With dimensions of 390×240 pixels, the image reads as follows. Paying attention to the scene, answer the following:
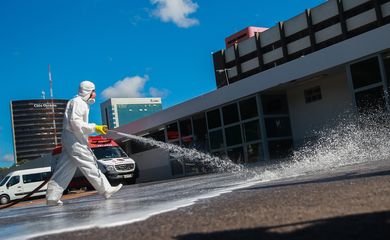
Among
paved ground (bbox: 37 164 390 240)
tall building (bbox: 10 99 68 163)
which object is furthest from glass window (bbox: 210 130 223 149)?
tall building (bbox: 10 99 68 163)

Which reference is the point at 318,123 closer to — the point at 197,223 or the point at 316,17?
the point at 197,223

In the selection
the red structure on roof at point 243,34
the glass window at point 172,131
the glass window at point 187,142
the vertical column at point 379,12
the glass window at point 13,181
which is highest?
the red structure on roof at point 243,34

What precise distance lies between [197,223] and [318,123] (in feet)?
61.6

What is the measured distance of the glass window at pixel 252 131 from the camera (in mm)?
22766

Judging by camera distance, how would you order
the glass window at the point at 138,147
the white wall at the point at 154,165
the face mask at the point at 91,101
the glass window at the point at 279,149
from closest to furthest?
the face mask at the point at 91,101
the glass window at the point at 279,149
the white wall at the point at 154,165
the glass window at the point at 138,147

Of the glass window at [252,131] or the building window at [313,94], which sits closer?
the building window at [313,94]

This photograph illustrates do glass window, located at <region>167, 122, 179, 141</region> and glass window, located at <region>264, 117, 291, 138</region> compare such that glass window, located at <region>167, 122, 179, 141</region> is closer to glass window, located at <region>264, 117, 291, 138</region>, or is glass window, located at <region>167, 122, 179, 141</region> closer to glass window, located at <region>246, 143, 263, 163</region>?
glass window, located at <region>246, 143, 263, 163</region>

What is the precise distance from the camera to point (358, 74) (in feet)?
57.4

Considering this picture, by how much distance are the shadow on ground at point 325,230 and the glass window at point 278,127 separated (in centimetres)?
1913

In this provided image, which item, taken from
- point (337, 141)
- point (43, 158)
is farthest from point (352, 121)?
point (43, 158)

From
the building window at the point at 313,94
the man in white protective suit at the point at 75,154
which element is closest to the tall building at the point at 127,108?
the building window at the point at 313,94

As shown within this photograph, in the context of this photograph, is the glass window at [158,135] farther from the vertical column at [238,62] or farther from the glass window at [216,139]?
the vertical column at [238,62]

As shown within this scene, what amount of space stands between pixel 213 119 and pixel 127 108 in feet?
158

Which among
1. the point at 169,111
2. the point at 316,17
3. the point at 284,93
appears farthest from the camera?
the point at 316,17
